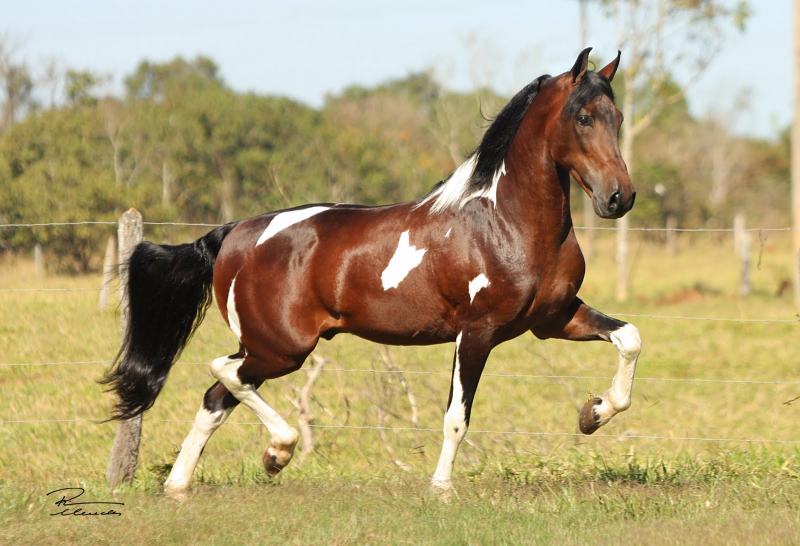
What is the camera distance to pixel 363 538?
444cm

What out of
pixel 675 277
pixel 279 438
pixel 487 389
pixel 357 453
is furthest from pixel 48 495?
pixel 675 277

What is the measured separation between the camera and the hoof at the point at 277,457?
5668 mm

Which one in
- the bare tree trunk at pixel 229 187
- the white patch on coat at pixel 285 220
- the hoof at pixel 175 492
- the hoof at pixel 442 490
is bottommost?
the bare tree trunk at pixel 229 187

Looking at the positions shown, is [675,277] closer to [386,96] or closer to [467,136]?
[467,136]

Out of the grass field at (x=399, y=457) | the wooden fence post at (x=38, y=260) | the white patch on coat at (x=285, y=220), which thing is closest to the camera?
the grass field at (x=399, y=457)

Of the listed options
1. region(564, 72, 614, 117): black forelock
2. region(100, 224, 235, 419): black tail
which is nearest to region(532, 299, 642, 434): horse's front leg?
region(564, 72, 614, 117): black forelock

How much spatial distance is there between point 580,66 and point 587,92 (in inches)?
5.4

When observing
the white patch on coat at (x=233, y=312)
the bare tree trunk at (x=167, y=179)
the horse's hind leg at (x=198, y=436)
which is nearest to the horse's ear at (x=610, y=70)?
the white patch on coat at (x=233, y=312)

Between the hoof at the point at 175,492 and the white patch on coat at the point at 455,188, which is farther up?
the white patch on coat at the point at 455,188

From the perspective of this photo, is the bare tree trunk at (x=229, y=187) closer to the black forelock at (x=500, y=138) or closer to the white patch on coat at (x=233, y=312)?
the white patch on coat at (x=233, y=312)

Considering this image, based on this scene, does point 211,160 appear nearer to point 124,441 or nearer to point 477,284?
point 124,441

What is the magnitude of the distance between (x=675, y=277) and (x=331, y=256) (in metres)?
24.4

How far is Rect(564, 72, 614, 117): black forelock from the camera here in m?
5.00

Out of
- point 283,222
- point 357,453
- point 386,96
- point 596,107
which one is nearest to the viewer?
point 596,107
